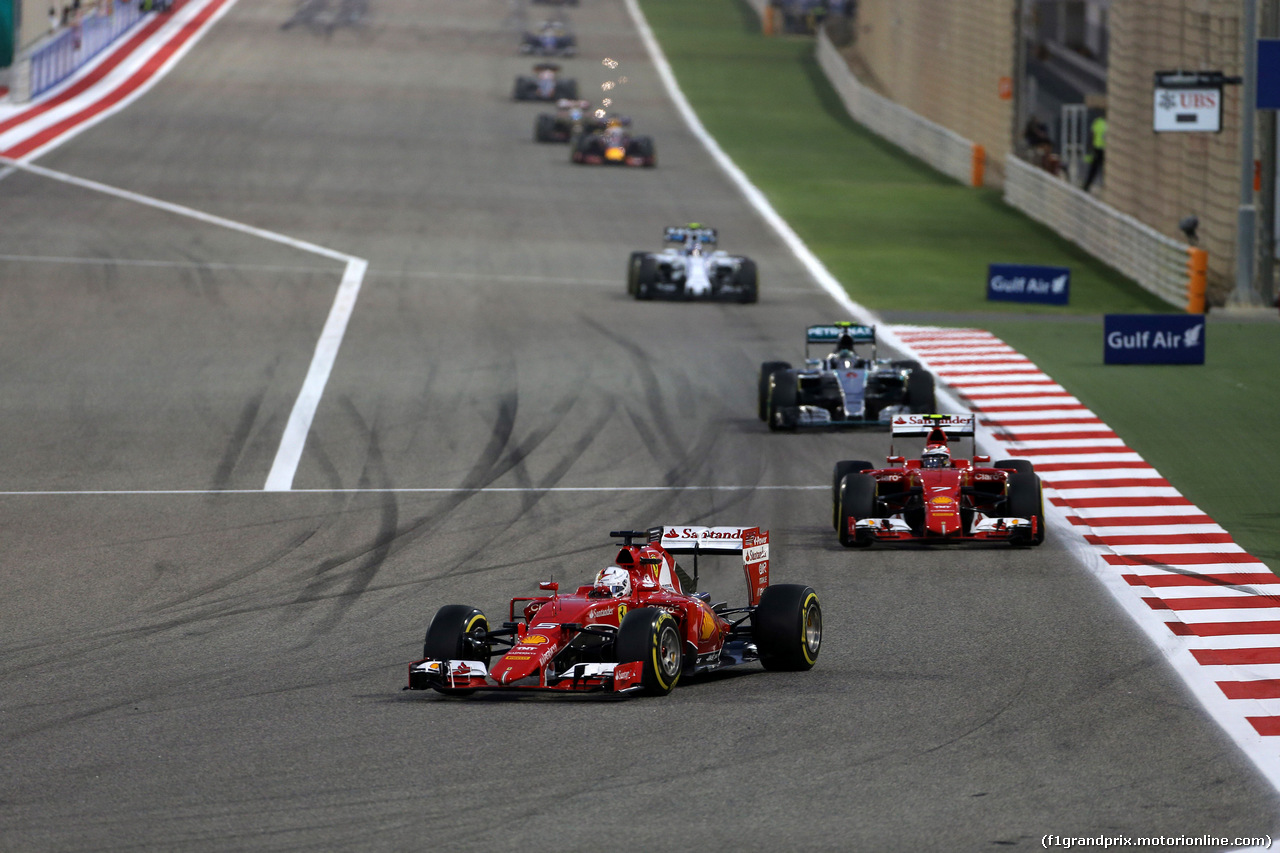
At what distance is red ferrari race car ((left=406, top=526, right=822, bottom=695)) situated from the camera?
524 inches

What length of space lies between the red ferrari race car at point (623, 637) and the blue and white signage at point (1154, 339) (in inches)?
633

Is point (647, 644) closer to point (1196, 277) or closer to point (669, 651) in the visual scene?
point (669, 651)

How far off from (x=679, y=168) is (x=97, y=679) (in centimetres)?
4108

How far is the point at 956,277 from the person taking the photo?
3884cm

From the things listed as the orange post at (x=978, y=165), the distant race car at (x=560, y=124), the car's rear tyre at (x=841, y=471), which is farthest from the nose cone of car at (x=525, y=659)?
the distant race car at (x=560, y=124)

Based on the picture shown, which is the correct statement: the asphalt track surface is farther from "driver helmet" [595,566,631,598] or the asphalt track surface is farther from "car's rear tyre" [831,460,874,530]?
"driver helmet" [595,566,631,598]

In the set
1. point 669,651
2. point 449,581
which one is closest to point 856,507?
point 449,581

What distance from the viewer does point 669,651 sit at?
44.8ft

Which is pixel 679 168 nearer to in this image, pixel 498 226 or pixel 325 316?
pixel 498 226

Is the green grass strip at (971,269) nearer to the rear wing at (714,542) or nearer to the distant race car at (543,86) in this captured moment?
the distant race car at (543,86)

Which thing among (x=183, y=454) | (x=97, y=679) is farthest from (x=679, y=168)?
(x=97, y=679)

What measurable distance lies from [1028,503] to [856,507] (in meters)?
1.76

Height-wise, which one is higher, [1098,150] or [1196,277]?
[1098,150]

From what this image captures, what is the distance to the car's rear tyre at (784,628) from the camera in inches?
564
